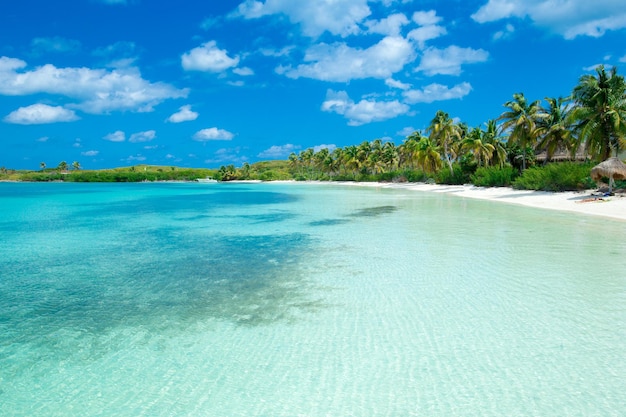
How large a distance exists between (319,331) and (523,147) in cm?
3433

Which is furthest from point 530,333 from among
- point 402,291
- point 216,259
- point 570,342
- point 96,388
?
point 216,259

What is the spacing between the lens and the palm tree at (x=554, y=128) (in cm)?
3186

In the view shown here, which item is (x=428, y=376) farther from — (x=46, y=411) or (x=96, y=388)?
(x=46, y=411)

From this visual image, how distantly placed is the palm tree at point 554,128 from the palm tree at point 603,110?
666 centimetres

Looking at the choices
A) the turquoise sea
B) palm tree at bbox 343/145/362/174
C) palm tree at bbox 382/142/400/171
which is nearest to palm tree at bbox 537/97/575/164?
the turquoise sea

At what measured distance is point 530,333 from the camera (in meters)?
5.05

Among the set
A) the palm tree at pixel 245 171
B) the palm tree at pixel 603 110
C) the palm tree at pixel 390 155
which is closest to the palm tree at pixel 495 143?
the palm tree at pixel 603 110

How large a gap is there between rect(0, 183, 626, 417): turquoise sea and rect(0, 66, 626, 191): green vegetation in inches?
667

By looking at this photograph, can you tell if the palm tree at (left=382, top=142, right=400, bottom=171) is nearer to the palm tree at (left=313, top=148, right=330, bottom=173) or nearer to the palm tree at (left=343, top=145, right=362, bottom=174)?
the palm tree at (left=343, top=145, right=362, bottom=174)

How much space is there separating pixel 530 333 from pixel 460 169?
143 feet

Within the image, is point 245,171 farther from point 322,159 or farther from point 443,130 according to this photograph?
point 443,130

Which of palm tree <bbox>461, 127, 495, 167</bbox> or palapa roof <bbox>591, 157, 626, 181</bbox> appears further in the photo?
palm tree <bbox>461, 127, 495, 167</bbox>

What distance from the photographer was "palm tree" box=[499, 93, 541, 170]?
109 ft

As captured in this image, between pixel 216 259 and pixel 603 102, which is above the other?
pixel 603 102
